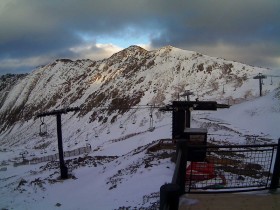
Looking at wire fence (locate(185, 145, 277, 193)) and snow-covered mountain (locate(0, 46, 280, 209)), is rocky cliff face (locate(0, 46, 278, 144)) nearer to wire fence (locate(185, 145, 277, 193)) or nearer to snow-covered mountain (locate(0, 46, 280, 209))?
snow-covered mountain (locate(0, 46, 280, 209))

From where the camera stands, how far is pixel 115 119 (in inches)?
3031

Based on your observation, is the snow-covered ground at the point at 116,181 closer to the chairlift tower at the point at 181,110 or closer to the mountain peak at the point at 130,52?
the chairlift tower at the point at 181,110

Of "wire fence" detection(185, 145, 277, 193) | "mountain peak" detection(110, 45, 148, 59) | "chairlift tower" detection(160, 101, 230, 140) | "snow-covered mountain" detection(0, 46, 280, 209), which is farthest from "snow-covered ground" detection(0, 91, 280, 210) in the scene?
"mountain peak" detection(110, 45, 148, 59)

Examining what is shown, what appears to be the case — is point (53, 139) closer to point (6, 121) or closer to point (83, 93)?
point (83, 93)

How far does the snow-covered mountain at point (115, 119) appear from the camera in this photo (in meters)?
19.1

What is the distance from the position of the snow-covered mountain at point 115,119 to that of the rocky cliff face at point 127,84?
31 centimetres

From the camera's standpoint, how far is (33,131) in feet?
332

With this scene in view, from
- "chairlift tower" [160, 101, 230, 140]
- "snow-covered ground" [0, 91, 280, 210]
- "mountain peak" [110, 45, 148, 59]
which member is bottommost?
"snow-covered ground" [0, 91, 280, 210]

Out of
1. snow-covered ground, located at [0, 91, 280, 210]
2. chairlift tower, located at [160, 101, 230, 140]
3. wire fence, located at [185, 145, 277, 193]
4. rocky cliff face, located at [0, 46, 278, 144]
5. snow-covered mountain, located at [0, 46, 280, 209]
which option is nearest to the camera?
wire fence, located at [185, 145, 277, 193]

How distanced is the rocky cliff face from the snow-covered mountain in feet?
1.03

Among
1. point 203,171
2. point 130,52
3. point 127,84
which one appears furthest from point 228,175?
point 130,52

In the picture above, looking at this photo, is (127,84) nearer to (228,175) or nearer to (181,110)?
(181,110)

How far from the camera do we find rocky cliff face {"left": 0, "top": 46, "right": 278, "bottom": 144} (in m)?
75.7

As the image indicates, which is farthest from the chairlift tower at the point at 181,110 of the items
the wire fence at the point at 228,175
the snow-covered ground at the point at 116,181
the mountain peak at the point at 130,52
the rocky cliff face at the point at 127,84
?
the mountain peak at the point at 130,52
